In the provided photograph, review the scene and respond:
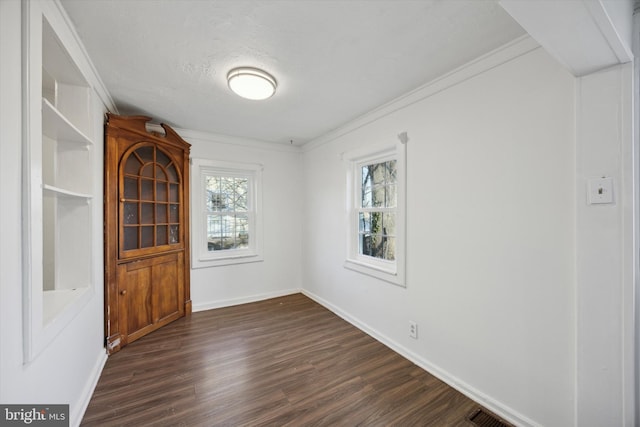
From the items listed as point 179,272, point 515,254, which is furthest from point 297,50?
point 179,272

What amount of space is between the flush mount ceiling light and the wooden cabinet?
1.37 m

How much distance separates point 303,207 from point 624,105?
3.57 metres

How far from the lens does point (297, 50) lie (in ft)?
5.75

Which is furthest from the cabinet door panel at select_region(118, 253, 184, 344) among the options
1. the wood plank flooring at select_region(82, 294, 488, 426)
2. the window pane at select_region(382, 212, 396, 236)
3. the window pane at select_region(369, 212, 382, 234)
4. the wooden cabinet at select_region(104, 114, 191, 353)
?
the window pane at select_region(382, 212, 396, 236)

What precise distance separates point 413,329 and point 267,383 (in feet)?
4.44

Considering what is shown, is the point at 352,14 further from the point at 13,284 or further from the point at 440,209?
the point at 13,284

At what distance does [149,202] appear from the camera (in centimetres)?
287

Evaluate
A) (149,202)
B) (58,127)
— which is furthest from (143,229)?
(58,127)

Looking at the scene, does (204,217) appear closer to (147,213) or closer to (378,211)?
(147,213)

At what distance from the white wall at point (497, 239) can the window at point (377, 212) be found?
125 millimetres

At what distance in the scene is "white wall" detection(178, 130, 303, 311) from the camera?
11.7 feet

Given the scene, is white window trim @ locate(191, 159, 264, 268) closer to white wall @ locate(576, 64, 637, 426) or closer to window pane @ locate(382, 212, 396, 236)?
window pane @ locate(382, 212, 396, 236)

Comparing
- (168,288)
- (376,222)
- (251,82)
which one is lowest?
(168,288)

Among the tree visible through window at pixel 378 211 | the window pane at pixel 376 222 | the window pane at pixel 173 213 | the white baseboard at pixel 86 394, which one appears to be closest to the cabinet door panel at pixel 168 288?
the window pane at pixel 173 213
